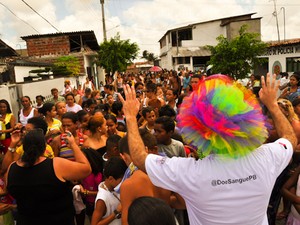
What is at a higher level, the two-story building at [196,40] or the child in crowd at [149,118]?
the two-story building at [196,40]

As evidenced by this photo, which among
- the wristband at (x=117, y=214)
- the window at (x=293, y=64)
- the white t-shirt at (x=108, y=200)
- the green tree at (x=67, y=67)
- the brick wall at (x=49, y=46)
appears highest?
the brick wall at (x=49, y=46)

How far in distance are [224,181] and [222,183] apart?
0.01 meters

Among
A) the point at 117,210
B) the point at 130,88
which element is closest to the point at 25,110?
the point at 117,210

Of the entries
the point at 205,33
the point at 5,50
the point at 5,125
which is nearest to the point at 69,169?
the point at 5,125

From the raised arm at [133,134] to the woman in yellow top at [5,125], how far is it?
432 cm

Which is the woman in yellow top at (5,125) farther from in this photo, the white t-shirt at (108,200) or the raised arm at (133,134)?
the raised arm at (133,134)

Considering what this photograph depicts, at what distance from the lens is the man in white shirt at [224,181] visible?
148 cm

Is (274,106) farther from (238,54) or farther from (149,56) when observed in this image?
(149,56)

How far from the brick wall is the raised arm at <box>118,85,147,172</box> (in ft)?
67.8

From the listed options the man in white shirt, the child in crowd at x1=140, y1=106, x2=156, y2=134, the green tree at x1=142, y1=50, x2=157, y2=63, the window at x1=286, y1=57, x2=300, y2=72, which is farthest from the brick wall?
the green tree at x1=142, y1=50, x2=157, y2=63

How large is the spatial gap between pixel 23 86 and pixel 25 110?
11.2ft

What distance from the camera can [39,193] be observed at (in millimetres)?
2430

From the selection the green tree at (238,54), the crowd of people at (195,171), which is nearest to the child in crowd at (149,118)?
the crowd of people at (195,171)

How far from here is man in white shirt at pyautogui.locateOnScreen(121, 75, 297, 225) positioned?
1.48 m
